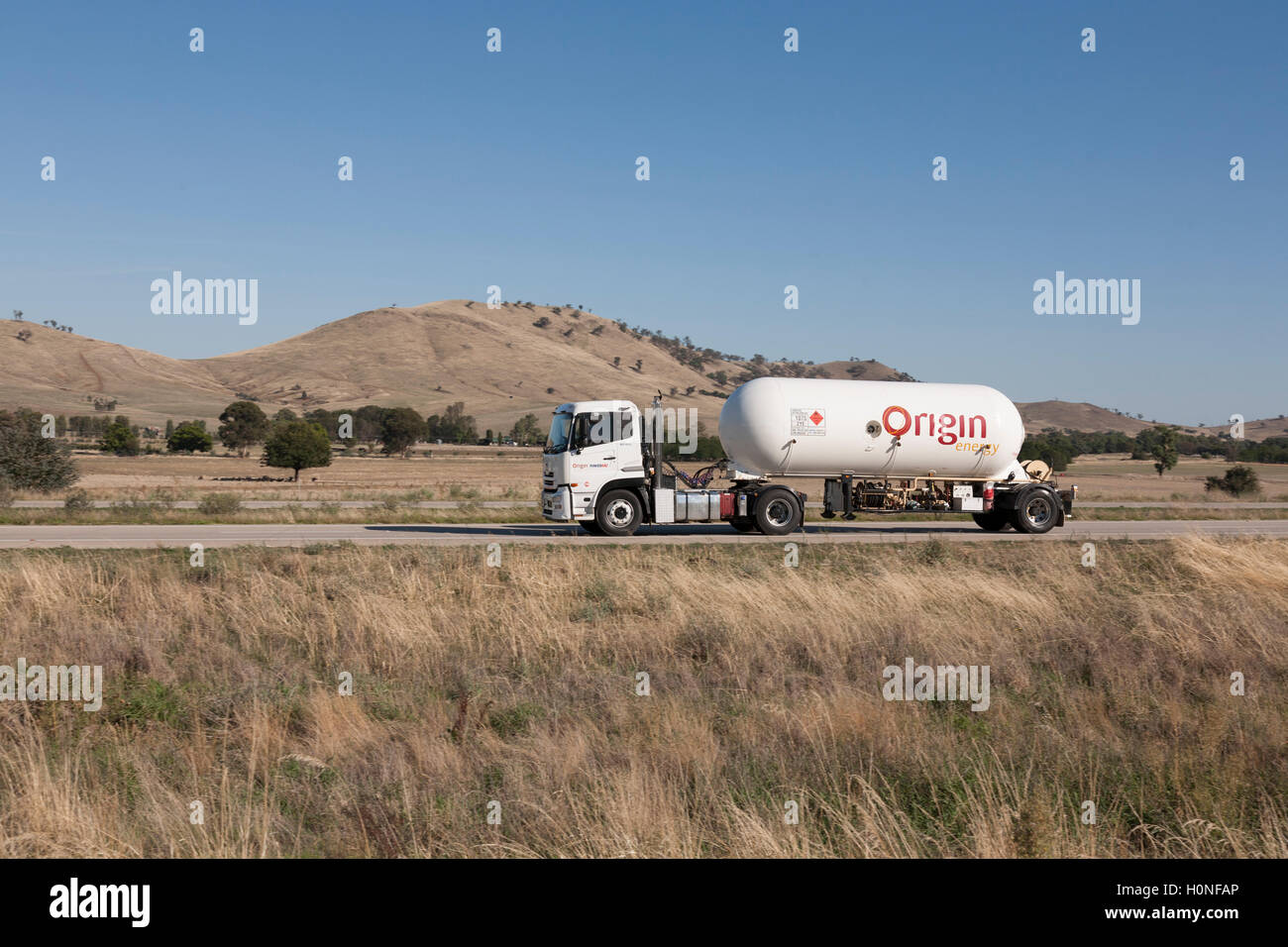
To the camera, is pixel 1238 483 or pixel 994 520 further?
pixel 1238 483

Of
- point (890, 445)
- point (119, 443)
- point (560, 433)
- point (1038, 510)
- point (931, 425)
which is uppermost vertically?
point (119, 443)

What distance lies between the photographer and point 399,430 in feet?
299

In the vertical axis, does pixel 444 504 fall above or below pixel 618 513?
below

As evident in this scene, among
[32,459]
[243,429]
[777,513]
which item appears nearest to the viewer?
[777,513]

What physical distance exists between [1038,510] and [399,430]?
74.0 meters

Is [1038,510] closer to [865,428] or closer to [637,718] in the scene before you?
[865,428]

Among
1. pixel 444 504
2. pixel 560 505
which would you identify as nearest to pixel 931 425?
pixel 560 505

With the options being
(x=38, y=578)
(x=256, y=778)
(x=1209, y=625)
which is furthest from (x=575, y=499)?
(x=256, y=778)

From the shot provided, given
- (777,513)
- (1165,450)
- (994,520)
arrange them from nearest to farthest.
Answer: (777,513) < (994,520) < (1165,450)

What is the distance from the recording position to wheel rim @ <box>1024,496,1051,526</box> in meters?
26.3
